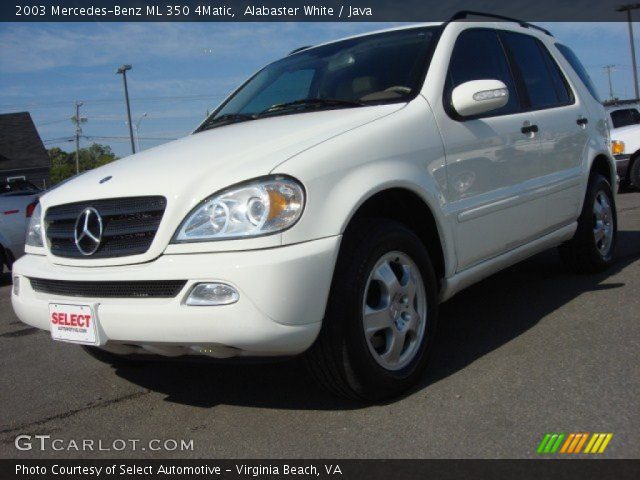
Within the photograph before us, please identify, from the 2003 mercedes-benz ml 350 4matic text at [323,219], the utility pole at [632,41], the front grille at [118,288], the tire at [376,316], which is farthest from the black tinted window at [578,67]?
the utility pole at [632,41]

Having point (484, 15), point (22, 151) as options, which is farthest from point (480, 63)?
point (22, 151)

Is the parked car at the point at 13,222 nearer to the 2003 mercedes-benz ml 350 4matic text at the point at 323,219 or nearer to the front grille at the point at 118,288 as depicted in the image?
the 2003 mercedes-benz ml 350 4matic text at the point at 323,219

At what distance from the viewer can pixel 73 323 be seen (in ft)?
9.60

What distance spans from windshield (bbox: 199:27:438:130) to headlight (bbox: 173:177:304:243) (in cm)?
103

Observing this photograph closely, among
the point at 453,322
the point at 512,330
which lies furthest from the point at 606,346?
the point at 453,322

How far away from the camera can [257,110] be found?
411cm

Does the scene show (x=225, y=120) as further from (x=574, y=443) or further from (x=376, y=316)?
(x=574, y=443)

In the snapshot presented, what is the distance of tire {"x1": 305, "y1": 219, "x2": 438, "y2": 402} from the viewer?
2803 mm

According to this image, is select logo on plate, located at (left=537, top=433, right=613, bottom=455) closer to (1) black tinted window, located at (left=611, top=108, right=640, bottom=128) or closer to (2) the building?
(1) black tinted window, located at (left=611, top=108, right=640, bottom=128)

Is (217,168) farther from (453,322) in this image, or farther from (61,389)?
(453,322)

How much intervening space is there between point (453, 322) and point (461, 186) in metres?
1.14

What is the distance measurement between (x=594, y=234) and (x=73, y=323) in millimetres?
3731

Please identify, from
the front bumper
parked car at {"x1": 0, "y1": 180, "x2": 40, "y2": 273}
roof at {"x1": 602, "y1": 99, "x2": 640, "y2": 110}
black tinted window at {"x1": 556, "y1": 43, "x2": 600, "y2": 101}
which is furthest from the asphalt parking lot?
roof at {"x1": 602, "y1": 99, "x2": 640, "y2": 110}

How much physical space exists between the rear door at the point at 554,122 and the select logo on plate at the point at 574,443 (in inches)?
78.9
